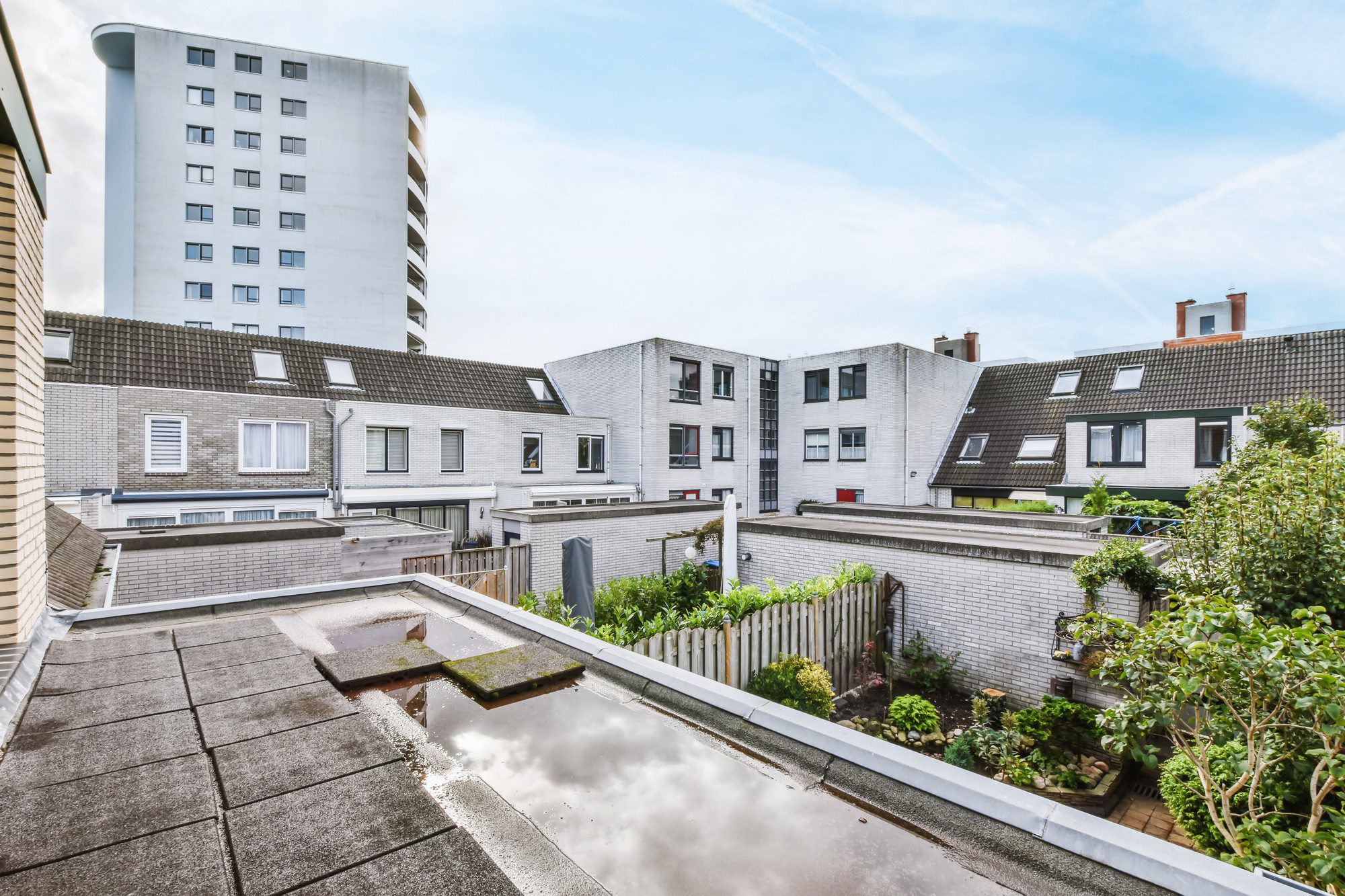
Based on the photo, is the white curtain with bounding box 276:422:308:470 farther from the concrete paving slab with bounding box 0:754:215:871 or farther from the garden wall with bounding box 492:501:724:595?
the concrete paving slab with bounding box 0:754:215:871

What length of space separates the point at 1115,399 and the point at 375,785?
26.2 metres

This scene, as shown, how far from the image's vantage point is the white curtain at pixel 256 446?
16781 millimetres

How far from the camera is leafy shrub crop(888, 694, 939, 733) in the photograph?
23.8 ft

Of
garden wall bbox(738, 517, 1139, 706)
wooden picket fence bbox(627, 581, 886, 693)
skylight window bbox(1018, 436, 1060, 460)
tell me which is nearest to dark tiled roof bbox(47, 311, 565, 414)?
garden wall bbox(738, 517, 1139, 706)

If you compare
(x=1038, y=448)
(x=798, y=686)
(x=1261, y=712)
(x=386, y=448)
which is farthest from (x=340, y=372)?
(x=1038, y=448)

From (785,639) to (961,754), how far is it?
2241 mm

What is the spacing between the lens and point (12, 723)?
279 cm

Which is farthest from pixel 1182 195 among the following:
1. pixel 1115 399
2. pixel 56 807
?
pixel 56 807

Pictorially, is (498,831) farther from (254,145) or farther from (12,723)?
(254,145)

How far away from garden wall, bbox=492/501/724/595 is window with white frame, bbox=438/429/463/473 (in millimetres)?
5769

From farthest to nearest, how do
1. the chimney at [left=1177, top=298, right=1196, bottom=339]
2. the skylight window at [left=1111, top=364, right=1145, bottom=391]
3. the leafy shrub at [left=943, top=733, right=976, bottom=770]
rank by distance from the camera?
1. the chimney at [left=1177, top=298, right=1196, bottom=339]
2. the skylight window at [left=1111, top=364, right=1145, bottom=391]
3. the leafy shrub at [left=943, top=733, right=976, bottom=770]

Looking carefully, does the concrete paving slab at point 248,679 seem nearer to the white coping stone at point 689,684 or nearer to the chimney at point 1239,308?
the white coping stone at point 689,684

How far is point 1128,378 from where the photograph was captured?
73.3ft

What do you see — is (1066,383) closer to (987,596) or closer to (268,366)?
(987,596)
